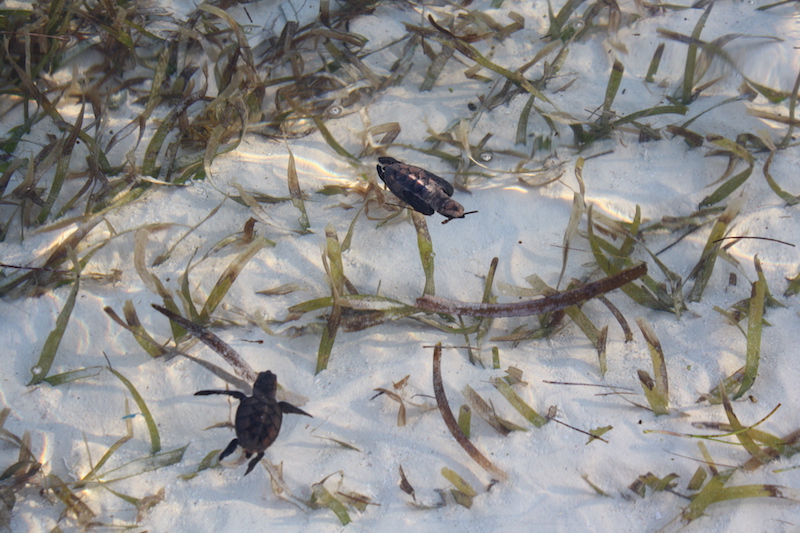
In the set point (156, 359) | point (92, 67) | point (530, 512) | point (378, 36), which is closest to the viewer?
point (530, 512)

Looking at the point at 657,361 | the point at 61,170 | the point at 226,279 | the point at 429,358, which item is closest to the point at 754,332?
the point at 657,361

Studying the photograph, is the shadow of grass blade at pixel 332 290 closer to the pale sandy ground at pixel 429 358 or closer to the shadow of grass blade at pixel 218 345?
the pale sandy ground at pixel 429 358

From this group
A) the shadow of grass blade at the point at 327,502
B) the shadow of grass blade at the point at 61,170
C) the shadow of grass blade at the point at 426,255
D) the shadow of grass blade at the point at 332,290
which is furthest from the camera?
the shadow of grass blade at the point at 61,170

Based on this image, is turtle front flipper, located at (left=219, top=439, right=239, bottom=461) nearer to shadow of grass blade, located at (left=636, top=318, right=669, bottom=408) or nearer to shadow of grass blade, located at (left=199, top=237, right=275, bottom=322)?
shadow of grass blade, located at (left=199, top=237, right=275, bottom=322)

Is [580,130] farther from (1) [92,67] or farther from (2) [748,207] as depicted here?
(1) [92,67]

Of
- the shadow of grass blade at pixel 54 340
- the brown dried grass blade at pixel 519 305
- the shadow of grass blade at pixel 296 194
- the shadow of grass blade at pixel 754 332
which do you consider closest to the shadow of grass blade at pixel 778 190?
the shadow of grass blade at pixel 754 332

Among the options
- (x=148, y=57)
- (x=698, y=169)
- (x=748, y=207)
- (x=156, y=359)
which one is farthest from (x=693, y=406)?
(x=148, y=57)

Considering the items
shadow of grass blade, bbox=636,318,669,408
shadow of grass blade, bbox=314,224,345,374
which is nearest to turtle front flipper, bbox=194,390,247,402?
shadow of grass blade, bbox=314,224,345,374
